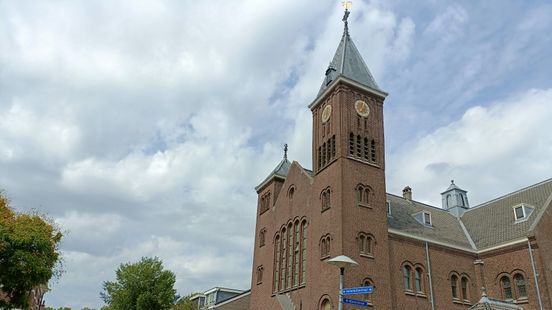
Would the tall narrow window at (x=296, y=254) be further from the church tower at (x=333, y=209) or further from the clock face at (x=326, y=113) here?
the clock face at (x=326, y=113)

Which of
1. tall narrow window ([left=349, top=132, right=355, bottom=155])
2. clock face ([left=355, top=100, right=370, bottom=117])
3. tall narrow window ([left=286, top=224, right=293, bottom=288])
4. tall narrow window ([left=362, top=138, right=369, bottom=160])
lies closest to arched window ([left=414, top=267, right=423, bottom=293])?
tall narrow window ([left=362, top=138, right=369, bottom=160])

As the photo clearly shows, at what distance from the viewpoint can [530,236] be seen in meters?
31.0

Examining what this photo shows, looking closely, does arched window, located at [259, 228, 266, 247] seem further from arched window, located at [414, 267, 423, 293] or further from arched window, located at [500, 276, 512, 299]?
arched window, located at [500, 276, 512, 299]

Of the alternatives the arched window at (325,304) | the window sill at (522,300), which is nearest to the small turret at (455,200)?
the window sill at (522,300)

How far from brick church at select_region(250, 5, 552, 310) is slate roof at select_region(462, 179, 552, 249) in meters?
0.12

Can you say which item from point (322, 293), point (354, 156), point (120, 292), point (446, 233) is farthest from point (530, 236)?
point (120, 292)

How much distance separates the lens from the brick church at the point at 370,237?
28734 millimetres

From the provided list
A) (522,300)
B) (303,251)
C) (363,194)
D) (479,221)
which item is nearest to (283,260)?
(303,251)

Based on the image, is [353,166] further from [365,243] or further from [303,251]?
[303,251]

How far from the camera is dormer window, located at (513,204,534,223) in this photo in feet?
112

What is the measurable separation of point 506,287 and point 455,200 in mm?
14966

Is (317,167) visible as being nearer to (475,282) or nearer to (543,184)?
(475,282)

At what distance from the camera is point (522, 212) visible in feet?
113

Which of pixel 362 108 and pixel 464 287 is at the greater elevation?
pixel 362 108
